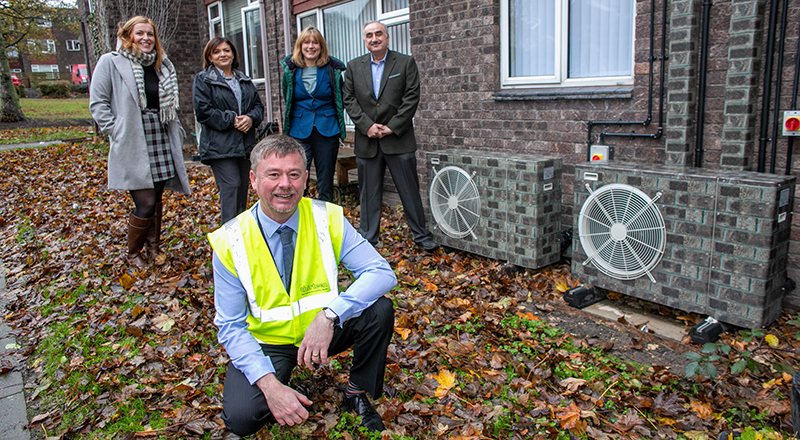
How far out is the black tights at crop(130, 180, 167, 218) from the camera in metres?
5.41

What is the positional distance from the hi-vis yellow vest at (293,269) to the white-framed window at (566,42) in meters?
3.53

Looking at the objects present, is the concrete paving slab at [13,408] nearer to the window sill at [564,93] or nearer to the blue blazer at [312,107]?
the blue blazer at [312,107]

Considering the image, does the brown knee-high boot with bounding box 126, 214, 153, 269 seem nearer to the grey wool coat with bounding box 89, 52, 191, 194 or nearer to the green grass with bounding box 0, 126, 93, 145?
the grey wool coat with bounding box 89, 52, 191, 194

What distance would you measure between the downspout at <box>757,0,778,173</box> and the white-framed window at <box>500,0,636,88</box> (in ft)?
3.86

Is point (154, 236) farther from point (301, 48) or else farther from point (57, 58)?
point (57, 58)

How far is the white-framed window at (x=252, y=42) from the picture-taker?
12062 mm

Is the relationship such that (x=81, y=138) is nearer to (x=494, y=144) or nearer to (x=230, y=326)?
(x=494, y=144)

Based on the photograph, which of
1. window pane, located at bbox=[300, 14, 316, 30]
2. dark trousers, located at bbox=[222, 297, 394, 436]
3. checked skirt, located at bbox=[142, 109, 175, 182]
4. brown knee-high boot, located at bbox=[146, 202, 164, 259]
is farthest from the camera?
window pane, located at bbox=[300, 14, 316, 30]

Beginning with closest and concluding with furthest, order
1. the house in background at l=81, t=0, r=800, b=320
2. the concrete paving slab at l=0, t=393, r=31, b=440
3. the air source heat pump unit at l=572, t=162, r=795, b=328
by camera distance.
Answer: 1. the concrete paving slab at l=0, t=393, r=31, b=440
2. the air source heat pump unit at l=572, t=162, r=795, b=328
3. the house in background at l=81, t=0, r=800, b=320

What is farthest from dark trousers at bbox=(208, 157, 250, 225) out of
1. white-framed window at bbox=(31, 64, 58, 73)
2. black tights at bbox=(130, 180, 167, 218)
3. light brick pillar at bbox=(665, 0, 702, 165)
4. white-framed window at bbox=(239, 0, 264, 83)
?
white-framed window at bbox=(31, 64, 58, 73)

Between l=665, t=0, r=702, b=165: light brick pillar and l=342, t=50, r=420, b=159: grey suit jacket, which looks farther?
l=342, t=50, r=420, b=159: grey suit jacket

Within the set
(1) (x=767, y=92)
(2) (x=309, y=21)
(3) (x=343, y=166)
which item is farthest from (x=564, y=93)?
(2) (x=309, y=21)

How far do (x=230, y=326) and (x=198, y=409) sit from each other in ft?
2.90

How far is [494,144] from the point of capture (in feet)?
20.8
